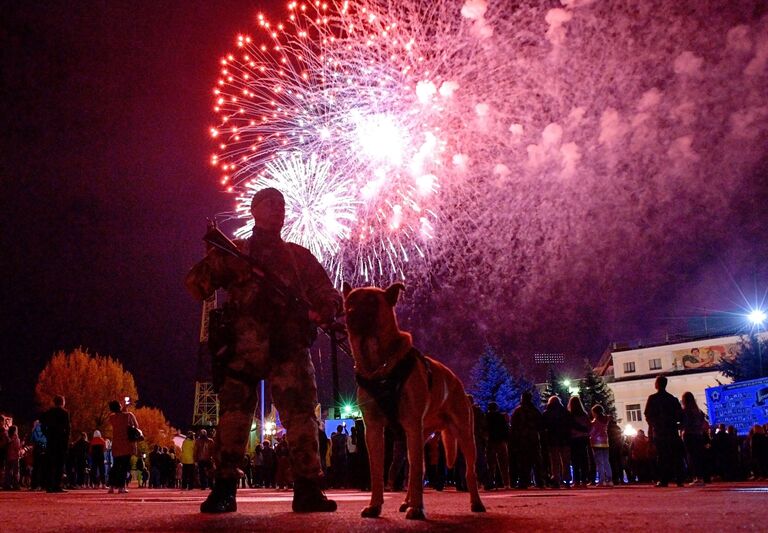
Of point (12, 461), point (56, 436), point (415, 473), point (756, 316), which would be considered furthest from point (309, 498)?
point (756, 316)

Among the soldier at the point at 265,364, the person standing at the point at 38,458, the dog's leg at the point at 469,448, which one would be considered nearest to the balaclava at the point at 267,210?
the soldier at the point at 265,364

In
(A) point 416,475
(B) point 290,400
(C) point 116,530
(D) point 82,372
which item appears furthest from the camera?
(D) point 82,372

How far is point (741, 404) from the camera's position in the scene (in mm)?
21625

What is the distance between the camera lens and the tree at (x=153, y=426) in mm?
76000

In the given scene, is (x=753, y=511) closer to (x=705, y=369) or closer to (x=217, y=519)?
(x=217, y=519)

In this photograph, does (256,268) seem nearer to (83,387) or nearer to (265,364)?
(265,364)

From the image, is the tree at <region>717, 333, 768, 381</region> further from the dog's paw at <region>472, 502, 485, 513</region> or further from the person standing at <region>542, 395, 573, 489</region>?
the dog's paw at <region>472, 502, 485, 513</region>

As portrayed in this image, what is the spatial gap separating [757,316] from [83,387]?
5305cm

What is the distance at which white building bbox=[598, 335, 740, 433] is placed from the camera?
217 ft

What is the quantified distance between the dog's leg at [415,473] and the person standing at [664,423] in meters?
9.85

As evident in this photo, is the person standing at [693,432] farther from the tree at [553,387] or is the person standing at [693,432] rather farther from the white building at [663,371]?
the white building at [663,371]

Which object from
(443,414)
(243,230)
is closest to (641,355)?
(243,230)

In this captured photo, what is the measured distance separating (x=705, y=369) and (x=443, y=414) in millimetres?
67269

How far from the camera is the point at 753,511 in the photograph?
15.6ft
